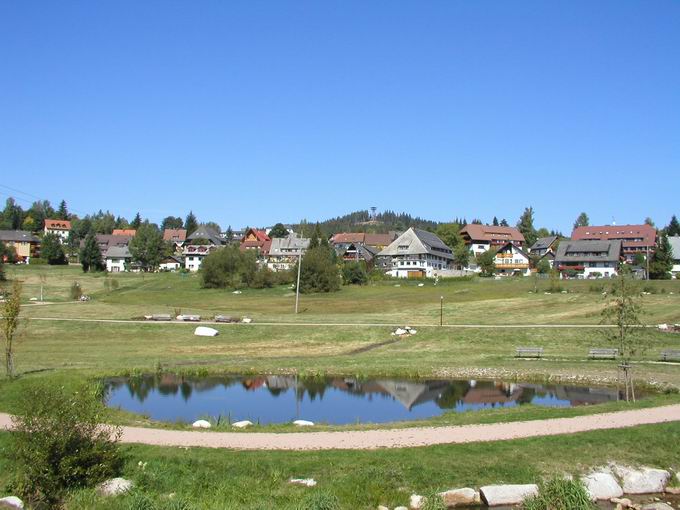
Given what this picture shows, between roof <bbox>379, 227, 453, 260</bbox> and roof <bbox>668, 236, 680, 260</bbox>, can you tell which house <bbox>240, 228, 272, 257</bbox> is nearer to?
roof <bbox>379, 227, 453, 260</bbox>

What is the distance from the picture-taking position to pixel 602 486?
16828 mm

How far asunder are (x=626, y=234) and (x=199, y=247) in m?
97.6

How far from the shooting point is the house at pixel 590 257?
121 metres

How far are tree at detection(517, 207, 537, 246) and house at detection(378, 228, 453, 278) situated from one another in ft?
193

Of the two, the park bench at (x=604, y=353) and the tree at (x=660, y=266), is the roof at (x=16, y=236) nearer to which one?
the tree at (x=660, y=266)

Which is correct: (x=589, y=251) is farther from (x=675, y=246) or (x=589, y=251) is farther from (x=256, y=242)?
(x=256, y=242)

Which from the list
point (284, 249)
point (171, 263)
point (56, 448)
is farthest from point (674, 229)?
point (56, 448)

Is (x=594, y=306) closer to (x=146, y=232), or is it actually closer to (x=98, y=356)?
(x=98, y=356)

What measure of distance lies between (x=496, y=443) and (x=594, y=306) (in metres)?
51.8

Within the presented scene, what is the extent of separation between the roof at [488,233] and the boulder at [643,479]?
151 m

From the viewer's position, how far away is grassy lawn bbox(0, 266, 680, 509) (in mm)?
16344

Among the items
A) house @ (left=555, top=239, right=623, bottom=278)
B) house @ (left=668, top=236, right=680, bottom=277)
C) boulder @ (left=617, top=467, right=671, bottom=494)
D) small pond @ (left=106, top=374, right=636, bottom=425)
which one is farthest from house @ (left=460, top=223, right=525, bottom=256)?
boulder @ (left=617, top=467, right=671, bottom=494)

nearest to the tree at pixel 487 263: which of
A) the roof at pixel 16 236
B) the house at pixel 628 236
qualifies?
the house at pixel 628 236

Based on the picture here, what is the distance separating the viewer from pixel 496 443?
1859 cm
